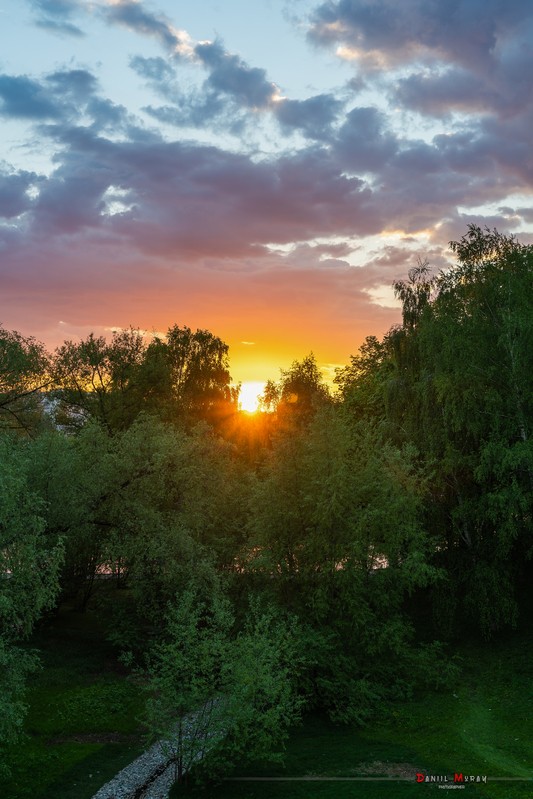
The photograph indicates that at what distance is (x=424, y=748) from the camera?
67.9 feet

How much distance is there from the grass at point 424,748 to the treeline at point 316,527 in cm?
100

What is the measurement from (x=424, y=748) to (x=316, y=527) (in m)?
9.27

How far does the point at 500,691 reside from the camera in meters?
26.1

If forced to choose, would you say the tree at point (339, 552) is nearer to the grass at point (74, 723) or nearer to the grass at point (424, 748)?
the grass at point (424, 748)

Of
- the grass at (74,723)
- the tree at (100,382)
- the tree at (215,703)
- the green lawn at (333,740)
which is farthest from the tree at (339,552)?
the tree at (100,382)

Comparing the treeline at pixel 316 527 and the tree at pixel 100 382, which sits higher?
the tree at pixel 100 382

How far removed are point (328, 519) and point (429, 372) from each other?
12005 millimetres

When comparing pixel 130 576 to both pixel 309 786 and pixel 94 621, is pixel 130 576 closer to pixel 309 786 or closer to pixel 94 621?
pixel 94 621

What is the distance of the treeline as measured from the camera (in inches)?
795

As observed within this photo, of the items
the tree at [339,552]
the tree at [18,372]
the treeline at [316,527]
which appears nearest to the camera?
the treeline at [316,527]

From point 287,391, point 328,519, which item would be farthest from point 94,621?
point 287,391

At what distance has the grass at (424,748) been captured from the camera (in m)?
17.9

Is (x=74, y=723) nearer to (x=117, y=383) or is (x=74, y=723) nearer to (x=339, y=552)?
(x=339, y=552)

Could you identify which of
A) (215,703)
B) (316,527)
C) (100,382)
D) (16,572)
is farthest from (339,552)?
(100,382)
